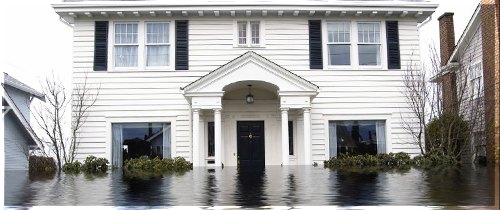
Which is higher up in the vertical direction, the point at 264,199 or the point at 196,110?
the point at 196,110

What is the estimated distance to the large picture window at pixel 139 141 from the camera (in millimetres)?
18641

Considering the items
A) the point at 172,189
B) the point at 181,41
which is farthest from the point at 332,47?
the point at 172,189

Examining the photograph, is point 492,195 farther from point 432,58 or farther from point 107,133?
point 107,133

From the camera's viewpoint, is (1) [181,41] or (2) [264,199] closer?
(2) [264,199]

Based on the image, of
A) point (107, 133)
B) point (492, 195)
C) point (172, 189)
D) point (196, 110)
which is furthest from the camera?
point (107, 133)

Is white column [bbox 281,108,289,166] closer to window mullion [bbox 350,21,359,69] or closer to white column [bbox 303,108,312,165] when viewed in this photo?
white column [bbox 303,108,312,165]

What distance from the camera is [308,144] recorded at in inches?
689

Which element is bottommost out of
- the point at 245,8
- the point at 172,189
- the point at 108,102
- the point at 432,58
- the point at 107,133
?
the point at 172,189

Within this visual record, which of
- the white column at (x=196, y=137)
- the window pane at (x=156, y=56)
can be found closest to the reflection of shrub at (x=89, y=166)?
the white column at (x=196, y=137)

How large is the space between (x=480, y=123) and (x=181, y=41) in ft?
37.4

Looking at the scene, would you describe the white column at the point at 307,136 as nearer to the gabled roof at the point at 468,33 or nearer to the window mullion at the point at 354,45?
the window mullion at the point at 354,45

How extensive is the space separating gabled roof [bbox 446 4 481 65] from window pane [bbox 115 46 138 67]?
40.8 feet

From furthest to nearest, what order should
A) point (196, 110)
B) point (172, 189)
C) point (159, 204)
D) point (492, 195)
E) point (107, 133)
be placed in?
point (107, 133) < point (196, 110) < point (172, 189) < point (492, 195) < point (159, 204)

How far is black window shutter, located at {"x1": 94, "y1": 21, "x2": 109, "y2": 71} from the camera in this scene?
18625 millimetres
